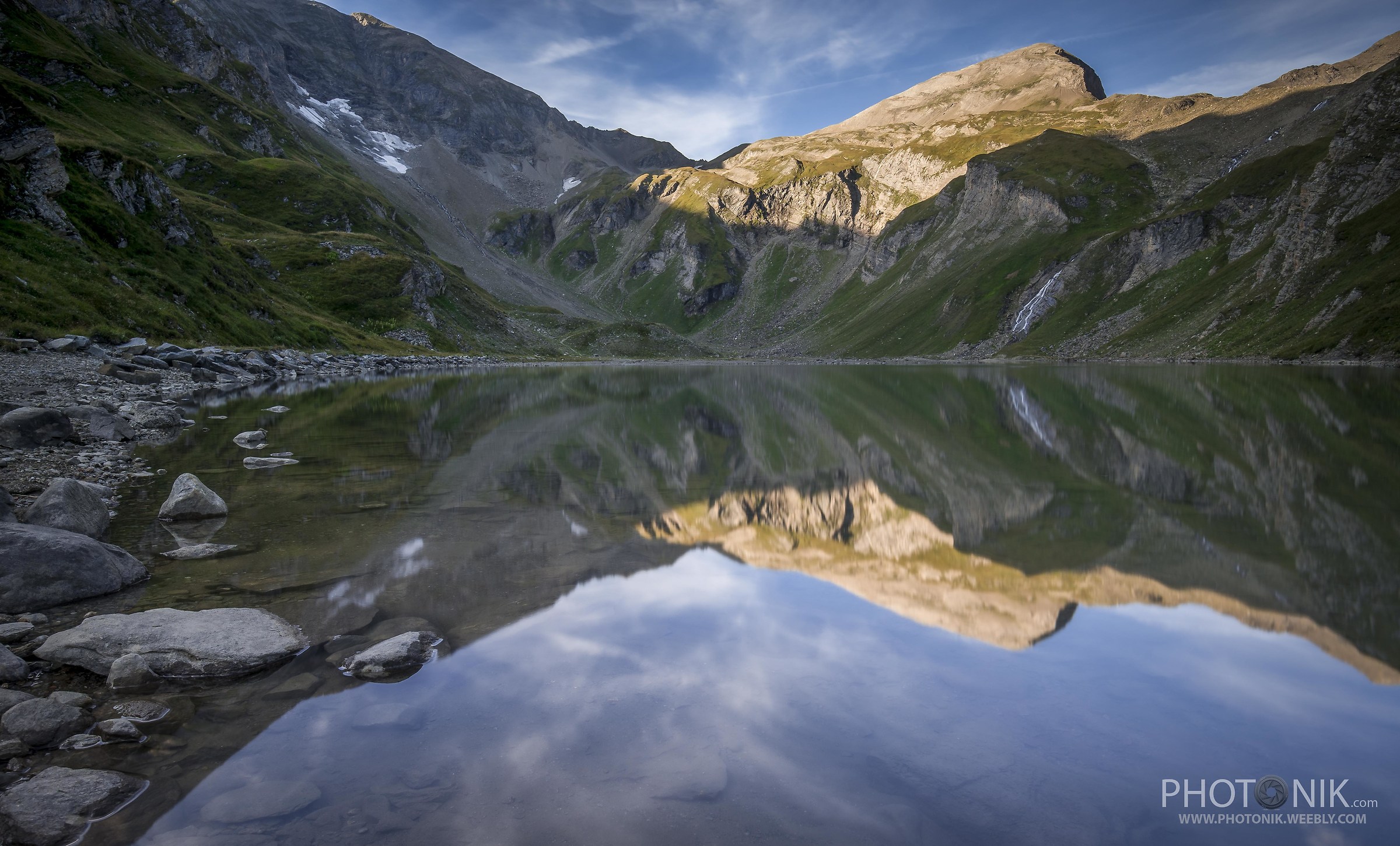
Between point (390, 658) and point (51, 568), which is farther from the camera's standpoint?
point (51, 568)

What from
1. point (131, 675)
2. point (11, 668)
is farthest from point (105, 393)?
point (131, 675)

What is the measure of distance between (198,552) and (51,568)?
95.4 inches

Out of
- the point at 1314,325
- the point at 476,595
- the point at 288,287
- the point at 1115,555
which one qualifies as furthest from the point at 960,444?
the point at 288,287

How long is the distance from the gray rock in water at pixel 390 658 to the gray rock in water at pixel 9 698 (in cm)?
286

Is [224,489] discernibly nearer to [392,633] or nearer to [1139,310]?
[392,633]

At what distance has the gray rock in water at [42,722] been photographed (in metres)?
6.48

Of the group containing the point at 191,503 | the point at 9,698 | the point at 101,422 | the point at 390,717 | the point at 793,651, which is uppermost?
the point at 101,422

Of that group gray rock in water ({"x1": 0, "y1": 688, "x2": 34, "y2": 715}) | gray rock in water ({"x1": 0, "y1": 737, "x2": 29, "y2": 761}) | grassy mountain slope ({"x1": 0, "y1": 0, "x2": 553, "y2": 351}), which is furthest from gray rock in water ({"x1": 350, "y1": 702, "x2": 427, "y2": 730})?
grassy mountain slope ({"x1": 0, "y1": 0, "x2": 553, "y2": 351})

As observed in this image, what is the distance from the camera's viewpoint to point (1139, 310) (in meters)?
123

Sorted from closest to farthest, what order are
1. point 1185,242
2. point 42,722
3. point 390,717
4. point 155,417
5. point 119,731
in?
point 42,722 < point 119,731 < point 390,717 < point 155,417 < point 1185,242

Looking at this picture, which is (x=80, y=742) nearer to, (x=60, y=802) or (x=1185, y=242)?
(x=60, y=802)

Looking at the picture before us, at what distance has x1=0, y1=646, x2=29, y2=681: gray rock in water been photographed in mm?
7441

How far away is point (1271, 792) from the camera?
609 centimetres

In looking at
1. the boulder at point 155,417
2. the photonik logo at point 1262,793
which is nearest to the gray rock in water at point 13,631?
the photonik logo at point 1262,793
